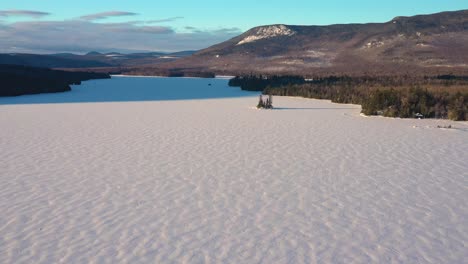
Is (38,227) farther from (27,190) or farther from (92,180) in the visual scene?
(92,180)

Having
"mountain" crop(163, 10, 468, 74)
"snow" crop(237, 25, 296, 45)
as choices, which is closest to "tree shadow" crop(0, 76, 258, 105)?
"mountain" crop(163, 10, 468, 74)

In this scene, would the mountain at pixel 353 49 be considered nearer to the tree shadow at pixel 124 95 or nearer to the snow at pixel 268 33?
the snow at pixel 268 33

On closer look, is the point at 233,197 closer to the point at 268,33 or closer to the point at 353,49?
the point at 353,49

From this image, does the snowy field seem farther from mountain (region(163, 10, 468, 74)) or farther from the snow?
the snow

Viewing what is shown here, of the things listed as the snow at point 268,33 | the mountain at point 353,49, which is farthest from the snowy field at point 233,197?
the snow at point 268,33

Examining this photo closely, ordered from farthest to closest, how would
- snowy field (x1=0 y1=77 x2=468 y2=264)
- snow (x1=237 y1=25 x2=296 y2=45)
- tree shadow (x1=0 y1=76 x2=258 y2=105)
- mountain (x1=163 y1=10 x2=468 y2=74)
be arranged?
snow (x1=237 y1=25 x2=296 y2=45) < mountain (x1=163 y1=10 x2=468 y2=74) < tree shadow (x1=0 y1=76 x2=258 y2=105) < snowy field (x1=0 y1=77 x2=468 y2=264)

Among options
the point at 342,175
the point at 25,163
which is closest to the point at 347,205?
the point at 342,175
